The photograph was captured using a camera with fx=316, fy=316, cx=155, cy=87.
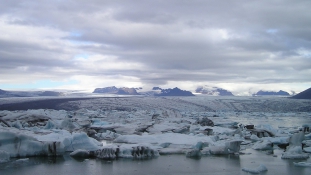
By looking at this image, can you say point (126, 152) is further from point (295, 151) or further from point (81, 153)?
→ point (295, 151)

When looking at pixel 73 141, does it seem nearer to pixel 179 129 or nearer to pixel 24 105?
pixel 179 129

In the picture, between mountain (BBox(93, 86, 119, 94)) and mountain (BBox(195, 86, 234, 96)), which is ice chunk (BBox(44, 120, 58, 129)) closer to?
mountain (BBox(93, 86, 119, 94))

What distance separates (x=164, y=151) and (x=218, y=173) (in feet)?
7.27

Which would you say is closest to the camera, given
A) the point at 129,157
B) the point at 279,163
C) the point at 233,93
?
the point at 279,163

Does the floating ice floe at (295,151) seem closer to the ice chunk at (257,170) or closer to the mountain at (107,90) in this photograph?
the ice chunk at (257,170)

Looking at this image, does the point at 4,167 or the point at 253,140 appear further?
the point at 253,140

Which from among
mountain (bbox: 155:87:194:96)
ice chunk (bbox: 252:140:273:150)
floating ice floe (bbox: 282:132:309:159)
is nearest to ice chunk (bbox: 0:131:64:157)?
ice chunk (bbox: 252:140:273:150)

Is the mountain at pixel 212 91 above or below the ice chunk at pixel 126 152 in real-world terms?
above

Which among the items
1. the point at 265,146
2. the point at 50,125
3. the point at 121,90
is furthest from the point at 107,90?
the point at 265,146

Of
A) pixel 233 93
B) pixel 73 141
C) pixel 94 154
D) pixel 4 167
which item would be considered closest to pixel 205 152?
pixel 94 154

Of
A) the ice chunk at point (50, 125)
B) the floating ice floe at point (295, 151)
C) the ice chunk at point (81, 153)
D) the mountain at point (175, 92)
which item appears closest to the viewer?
the floating ice floe at point (295, 151)

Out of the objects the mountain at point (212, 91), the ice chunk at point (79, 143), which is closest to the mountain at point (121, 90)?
the mountain at point (212, 91)

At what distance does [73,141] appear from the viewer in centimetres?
815

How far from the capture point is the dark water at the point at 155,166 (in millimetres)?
6117
